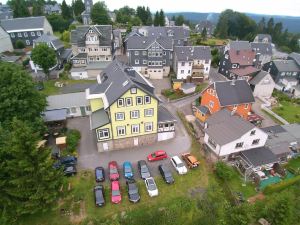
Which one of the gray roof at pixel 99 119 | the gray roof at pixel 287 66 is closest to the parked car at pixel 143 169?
the gray roof at pixel 99 119

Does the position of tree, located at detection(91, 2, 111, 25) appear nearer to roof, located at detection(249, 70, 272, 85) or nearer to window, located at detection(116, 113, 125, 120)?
roof, located at detection(249, 70, 272, 85)

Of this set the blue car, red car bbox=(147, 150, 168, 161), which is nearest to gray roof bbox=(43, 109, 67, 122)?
the blue car

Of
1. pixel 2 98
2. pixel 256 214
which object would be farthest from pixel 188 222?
pixel 2 98

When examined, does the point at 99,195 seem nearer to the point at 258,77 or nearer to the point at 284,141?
the point at 284,141

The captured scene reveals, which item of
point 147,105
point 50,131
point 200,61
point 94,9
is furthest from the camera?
point 94,9

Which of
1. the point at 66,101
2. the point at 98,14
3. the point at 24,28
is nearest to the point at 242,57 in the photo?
the point at 66,101

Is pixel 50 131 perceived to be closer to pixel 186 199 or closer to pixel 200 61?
pixel 186 199

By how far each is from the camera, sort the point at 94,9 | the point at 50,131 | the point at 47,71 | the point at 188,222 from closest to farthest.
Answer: the point at 188,222
the point at 50,131
the point at 47,71
the point at 94,9
